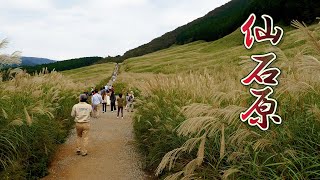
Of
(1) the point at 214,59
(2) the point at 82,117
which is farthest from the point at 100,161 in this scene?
(1) the point at 214,59

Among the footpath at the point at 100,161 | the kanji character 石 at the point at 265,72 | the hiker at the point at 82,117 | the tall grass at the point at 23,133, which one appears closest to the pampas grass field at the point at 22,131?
→ the tall grass at the point at 23,133

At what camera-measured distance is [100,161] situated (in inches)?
406

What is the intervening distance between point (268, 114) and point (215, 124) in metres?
0.99


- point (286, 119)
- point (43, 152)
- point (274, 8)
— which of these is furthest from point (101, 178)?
point (274, 8)

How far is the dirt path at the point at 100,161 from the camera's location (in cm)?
902

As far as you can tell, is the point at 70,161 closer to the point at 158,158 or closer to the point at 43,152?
the point at 43,152

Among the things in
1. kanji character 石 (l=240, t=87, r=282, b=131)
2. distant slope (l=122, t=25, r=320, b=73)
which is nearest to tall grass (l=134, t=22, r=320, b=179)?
kanji character 石 (l=240, t=87, r=282, b=131)

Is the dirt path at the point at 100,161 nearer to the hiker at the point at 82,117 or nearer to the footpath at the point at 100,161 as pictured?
the footpath at the point at 100,161

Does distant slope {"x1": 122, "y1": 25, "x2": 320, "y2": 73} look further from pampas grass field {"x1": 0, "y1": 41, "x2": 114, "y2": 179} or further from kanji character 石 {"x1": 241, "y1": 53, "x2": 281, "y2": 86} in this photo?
pampas grass field {"x1": 0, "y1": 41, "x2": 114, "y2": 179}

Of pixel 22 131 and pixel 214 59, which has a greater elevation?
pixel 214 59

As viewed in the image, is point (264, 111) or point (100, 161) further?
point (100, 161)

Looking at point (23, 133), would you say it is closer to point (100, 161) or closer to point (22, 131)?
point (22, 131)

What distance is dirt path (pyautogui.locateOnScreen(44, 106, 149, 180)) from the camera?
9.02 metres

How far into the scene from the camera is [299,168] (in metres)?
3.70
